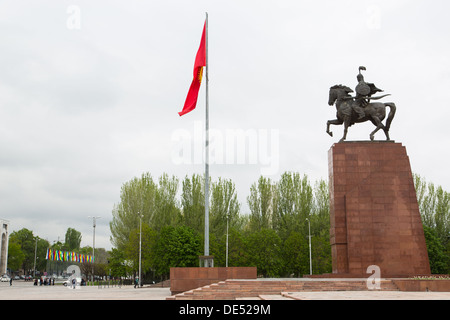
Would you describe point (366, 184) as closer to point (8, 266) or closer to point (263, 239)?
point (263, 239)

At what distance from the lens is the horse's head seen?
19.3m

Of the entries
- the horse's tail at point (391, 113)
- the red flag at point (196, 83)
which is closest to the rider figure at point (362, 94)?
the horse's tail at point (391, 113)

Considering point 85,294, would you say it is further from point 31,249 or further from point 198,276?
point 31,249

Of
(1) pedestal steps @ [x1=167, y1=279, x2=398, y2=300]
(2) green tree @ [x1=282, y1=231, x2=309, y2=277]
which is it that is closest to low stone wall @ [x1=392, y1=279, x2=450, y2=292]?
(1) pedestal steps @ [x1=167, y1=279, x2=398, y2=300]

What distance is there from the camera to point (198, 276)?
1725 cm

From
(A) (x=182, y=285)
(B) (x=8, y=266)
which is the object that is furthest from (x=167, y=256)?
(B) (x=8, y=266)

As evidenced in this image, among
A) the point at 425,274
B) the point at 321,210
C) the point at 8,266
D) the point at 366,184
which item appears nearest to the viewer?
the point at 425,274

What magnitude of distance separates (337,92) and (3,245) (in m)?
67.2

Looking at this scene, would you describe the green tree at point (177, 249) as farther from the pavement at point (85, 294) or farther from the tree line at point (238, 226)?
the pavement at point (85, 294)

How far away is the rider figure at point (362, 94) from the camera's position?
18.8 meters

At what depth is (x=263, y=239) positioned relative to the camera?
37125 millimetres

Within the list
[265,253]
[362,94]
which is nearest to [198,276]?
[362,94]

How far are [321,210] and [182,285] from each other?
2761cm

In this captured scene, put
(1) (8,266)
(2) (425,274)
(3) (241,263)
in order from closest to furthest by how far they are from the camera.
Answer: (2) (425,274) < (3) (241,263) < (1) (8,266)
